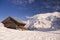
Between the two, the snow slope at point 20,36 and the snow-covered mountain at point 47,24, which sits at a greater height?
the snow-covered mountain at point 47,24

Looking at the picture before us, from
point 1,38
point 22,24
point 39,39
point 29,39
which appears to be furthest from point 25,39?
point 22,24

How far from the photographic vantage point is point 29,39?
13.6ft

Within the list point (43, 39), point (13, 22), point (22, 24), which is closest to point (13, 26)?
point (13, 22)

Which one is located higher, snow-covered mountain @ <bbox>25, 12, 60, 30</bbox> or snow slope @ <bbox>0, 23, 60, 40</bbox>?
snow-covered mountain @ <bbox>25, 12, 60, 30</bbox>

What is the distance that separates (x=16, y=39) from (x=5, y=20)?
348 inches

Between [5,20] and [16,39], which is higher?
[5,20]

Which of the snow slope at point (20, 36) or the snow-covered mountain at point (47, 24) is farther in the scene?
the snow-covered mountain at point (47, 24)

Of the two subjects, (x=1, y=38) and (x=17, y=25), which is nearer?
(x=1, y=38)

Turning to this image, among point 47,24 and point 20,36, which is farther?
Answer: point 47,24

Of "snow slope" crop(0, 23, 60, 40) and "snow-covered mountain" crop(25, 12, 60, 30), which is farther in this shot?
"snow-covered mountain" crop(25, 12, 60, 30)

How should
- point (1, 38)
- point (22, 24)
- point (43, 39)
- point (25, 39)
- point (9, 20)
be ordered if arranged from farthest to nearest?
point (22, 24) < point (9, 20) < point (43, 39) < point (25, 39) < point (1, 38)

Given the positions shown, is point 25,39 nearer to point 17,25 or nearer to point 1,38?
point 1,38

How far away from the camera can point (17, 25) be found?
42.7 feet

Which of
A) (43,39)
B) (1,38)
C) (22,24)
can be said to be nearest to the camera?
(1,38)
